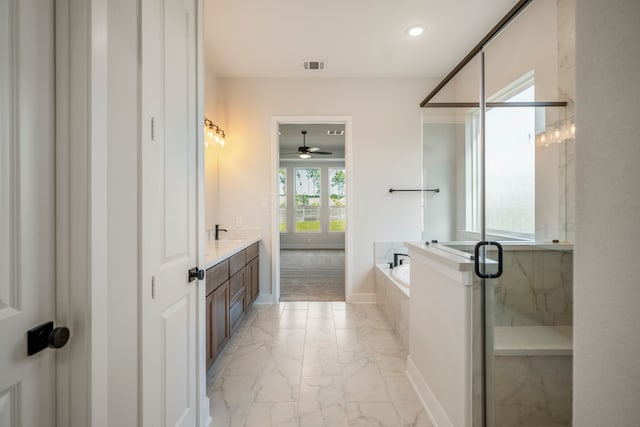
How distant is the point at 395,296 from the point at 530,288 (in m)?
1.41

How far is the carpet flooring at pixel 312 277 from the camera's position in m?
4.02

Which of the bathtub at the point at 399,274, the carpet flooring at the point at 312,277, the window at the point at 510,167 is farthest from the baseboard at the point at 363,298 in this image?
the window at the point at 510,167

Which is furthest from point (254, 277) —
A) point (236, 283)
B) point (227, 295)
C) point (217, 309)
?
point (217, 309)

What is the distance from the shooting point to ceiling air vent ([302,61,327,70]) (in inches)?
129

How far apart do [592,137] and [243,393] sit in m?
2.14

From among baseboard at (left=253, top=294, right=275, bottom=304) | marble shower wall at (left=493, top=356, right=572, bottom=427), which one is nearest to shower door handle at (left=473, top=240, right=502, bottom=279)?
marble shower wall at (left=493, top=356, right=572, bottom=427)

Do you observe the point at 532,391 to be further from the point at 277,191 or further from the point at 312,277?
the point at 312,277

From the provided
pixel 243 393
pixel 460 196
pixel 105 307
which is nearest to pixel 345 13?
pixel 460 196

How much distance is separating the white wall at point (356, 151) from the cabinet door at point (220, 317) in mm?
1315

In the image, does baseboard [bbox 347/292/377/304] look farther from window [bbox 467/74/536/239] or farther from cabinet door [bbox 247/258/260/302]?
window [bbox 467/74/536/239]

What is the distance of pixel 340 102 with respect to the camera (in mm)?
3660

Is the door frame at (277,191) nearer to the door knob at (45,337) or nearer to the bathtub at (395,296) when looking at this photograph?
the bathtub at (395,296)

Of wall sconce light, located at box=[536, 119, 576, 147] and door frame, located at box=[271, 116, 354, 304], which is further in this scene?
door frame, located at box=[271, 116, 354, 304]

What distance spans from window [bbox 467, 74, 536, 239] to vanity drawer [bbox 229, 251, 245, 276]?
1888 millimetres
